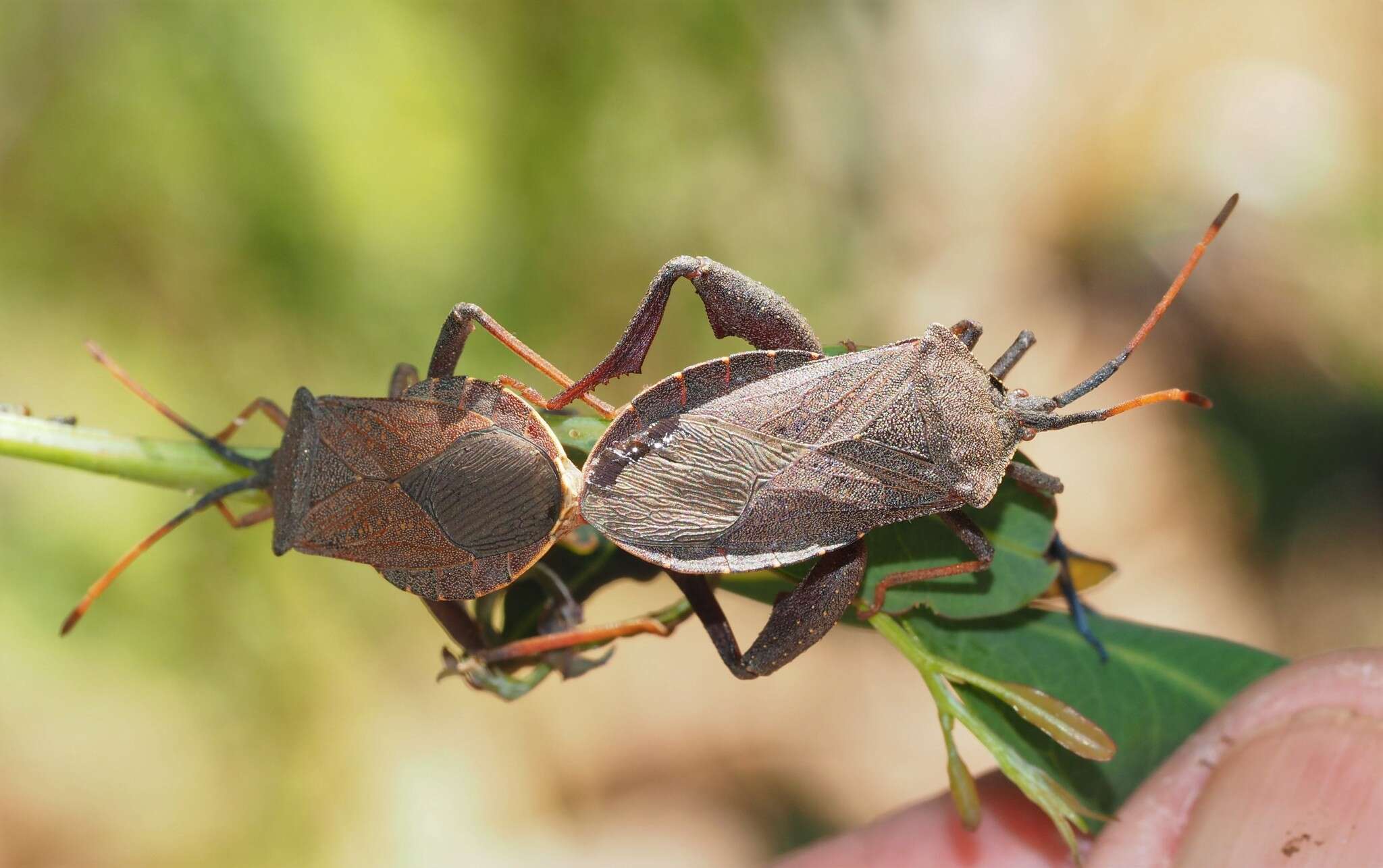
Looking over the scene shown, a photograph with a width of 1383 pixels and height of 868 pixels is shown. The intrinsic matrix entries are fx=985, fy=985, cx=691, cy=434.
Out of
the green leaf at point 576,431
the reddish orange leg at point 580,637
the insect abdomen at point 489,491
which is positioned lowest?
the reddish orange leg at point 580,637

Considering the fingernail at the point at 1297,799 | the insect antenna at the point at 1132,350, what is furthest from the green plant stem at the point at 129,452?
the fingernail at the point at 1297,799

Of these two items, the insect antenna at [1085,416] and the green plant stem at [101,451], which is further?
the insect antenna at [1085,416]

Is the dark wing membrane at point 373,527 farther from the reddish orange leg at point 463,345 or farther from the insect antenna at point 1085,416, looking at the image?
the insect antenna at point 1085,416

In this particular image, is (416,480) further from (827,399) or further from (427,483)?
(827,399)

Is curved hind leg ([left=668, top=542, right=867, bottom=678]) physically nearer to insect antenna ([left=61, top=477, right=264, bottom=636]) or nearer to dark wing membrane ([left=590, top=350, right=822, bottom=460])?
dark wing membrane ([left=590, top=350, right=822, bottom=460])

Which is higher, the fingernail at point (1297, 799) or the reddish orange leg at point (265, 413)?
the fingernail at point (1297, 799)

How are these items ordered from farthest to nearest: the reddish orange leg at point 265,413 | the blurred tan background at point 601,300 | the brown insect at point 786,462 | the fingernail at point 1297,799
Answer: the blurred tan background at point 601,300
the reddish orange leg at point 265,413
the fingernail at point 1297,799
the brown insect at point 786,462

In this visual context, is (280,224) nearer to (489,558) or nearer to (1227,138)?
(489,558)

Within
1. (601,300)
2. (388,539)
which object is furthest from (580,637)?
(601,300)
